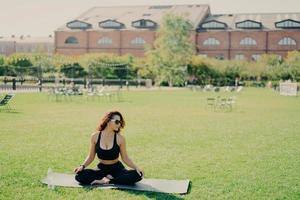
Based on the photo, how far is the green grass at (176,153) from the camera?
7.41 meters

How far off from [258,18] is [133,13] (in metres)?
19.0

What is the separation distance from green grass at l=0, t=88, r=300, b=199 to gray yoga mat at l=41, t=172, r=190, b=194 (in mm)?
150

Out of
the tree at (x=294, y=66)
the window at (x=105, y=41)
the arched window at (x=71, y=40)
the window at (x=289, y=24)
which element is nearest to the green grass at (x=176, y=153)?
the tree at (x=294, y=66)

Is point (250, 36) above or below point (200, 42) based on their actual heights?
above

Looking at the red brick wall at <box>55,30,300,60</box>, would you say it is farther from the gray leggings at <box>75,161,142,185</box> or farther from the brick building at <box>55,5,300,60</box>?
the gray leggings at <box>75,161,142,185</box>

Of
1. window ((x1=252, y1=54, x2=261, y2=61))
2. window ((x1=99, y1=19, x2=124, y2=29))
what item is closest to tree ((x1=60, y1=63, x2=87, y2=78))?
window ((x1=99, y1=19, x2=124, y2=29))

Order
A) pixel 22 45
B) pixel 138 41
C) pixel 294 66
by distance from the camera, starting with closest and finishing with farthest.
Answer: pixel 294 66
pixel 138 41
pixel 22 45

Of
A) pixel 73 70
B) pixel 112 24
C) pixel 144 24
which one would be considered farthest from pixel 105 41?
pixel 73 70

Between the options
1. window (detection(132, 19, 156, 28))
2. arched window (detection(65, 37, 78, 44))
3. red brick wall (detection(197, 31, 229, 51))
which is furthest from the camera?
arched window (detection(65, 37, 78, 44))

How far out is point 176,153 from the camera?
35.6 ft

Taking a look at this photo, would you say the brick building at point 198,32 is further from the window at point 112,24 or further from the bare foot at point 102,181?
the bare foot at point 102,181

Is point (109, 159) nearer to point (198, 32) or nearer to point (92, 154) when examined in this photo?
point (92, 154)

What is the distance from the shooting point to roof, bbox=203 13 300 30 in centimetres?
6744

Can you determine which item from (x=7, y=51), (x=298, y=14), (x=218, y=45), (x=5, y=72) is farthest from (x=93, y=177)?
(x=7, y=51)
